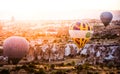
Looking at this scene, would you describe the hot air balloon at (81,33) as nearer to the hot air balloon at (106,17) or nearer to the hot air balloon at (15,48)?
the hot air balloon at (15,48)

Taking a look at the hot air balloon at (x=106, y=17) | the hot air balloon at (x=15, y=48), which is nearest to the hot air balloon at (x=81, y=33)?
the hot air balloon at (x=15, y=48)

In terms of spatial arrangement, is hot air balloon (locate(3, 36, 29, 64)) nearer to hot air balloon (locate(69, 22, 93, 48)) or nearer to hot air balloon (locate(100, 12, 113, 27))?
hot air balloon (locate(69, 22, 93, 48))

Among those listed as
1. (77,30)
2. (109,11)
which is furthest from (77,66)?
(109,11)

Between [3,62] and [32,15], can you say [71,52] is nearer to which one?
[3,62]

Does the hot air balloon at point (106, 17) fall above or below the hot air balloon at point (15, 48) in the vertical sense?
above

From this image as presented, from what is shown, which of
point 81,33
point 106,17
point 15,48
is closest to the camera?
point 15,48

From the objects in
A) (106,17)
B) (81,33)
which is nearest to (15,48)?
(81,33)

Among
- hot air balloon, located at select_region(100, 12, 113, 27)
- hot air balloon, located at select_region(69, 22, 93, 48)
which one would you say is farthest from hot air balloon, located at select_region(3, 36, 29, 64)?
hot air balloon, located at select_region(100, 12, 113, 27)

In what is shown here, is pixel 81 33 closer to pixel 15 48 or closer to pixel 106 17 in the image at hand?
pixel 15 48

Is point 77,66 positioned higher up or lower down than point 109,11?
lower down

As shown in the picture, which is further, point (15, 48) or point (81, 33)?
point (81, 33)

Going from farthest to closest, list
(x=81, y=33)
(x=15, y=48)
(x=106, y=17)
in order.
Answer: (x=106, y=17)
(x=81, y=33)
(x=15, y=48)
